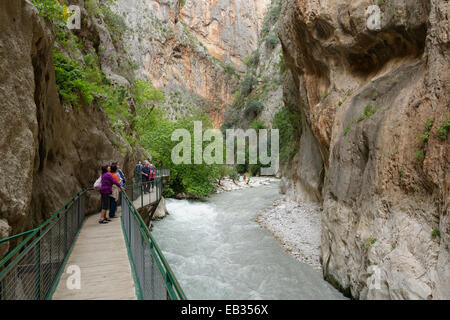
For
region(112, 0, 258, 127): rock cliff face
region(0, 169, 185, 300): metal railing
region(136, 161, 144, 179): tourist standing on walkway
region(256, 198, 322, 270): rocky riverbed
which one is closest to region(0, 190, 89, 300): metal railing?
region(0, 169, 185, 300): metal railing

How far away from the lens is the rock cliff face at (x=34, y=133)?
183 inches

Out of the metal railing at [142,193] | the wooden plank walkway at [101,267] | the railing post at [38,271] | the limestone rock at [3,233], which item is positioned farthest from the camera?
the metal railing at [142,193]

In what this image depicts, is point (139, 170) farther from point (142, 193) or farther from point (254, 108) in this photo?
point (254, 108)

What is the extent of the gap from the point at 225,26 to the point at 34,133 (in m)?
92.8

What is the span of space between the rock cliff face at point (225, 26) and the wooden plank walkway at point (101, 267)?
3392 inches

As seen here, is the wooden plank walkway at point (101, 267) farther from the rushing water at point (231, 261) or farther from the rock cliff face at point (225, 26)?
the rock cliff face at point (225, 26)

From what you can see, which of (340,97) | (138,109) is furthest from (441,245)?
(138,109)

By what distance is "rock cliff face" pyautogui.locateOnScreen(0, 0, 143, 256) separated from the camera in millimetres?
4648

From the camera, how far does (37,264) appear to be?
158 inches

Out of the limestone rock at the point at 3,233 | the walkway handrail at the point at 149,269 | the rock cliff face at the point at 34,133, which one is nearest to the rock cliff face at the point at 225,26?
the rock cliff face at the point at 34,133

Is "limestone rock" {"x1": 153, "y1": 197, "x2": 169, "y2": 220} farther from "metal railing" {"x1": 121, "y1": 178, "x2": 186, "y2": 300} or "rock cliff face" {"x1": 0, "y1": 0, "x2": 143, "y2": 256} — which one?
"metal railing" {"x1": 121, "y1": 178, "x2": 186, "y2": 300}
